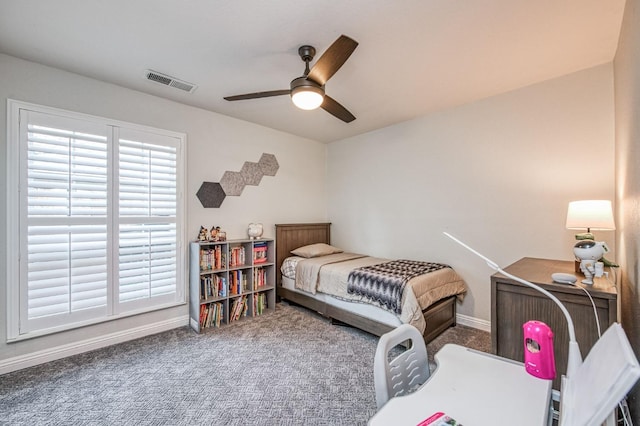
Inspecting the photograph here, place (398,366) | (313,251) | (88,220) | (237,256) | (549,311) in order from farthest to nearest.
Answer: (313,251), (237,256), (88,220), (549,311), (398,366)

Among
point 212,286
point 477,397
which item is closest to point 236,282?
point 212,286

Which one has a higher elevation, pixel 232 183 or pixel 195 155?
pixel 195 155

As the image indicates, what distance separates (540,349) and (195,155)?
3568 millimetres

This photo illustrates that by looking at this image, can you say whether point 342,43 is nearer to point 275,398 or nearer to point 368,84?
point 368,84

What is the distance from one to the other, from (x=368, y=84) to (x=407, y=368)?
250 centimetres

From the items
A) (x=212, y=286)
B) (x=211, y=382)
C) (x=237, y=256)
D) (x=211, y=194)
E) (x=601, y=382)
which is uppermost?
(x=211, y=194)

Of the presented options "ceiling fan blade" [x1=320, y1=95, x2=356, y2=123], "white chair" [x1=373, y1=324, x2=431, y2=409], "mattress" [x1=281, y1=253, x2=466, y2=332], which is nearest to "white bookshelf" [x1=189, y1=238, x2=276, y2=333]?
"mattress" [x1=281, y1=253, x2=466, y2=332]

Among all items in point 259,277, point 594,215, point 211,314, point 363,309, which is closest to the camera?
point 594,215

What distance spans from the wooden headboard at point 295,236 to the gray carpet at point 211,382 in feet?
4.42

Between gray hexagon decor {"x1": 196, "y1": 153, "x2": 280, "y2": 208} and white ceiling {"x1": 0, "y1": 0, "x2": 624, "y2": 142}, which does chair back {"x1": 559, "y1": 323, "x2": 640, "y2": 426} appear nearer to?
white ceiling {"x1": 0, "y1": 0, "x2": 624, "y2": 142}

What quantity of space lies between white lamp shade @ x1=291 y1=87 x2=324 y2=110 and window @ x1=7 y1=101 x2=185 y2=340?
6.07ft

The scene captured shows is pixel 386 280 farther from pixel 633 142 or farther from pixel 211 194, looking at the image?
pixel 211 194

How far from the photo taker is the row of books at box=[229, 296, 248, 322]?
3.53m

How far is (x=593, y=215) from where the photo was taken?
213 cm
